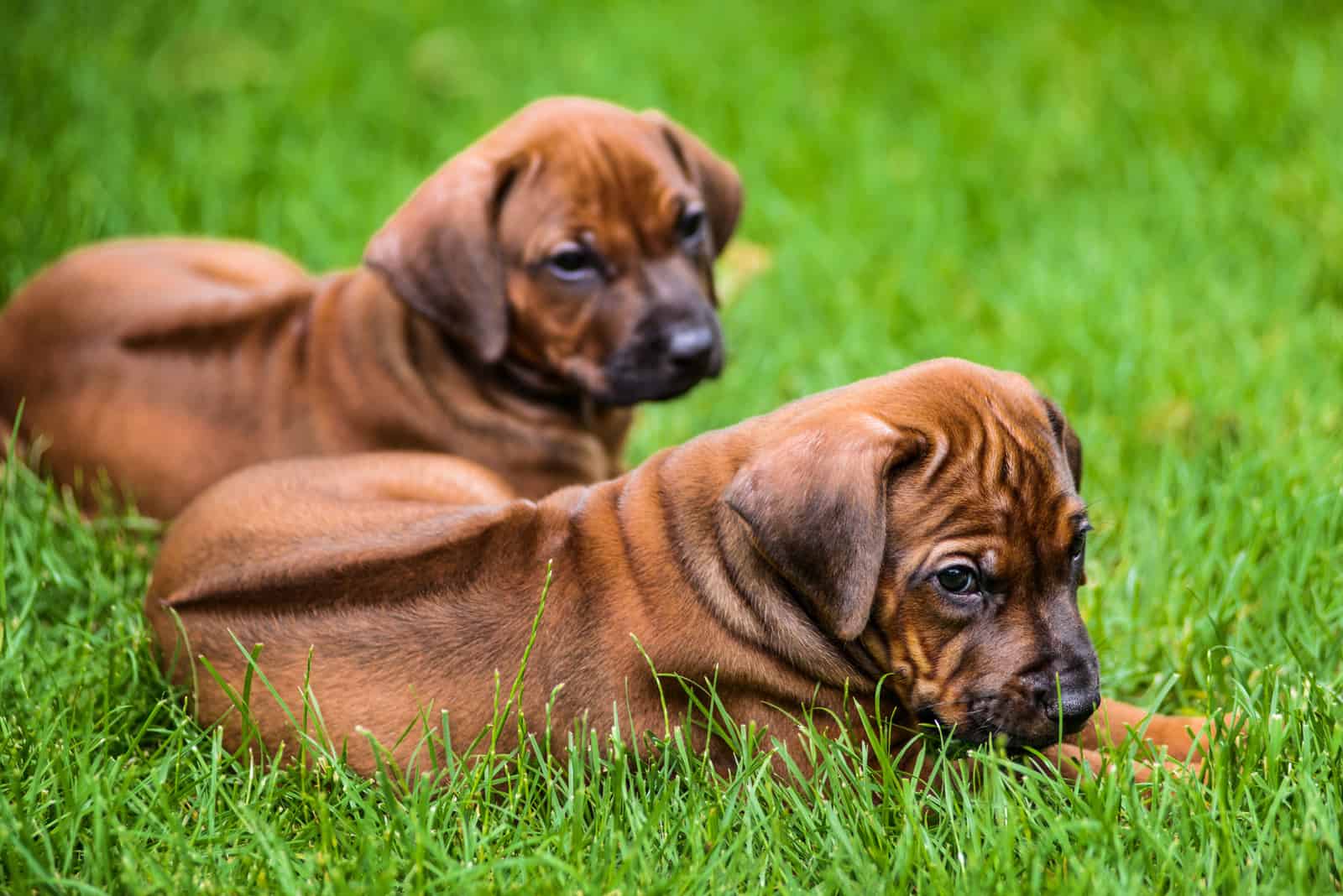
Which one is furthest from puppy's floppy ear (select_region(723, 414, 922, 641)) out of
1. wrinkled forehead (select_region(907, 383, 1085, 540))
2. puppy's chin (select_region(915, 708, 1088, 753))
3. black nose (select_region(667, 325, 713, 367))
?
black nose (select_region(667, 325, 713, 367))

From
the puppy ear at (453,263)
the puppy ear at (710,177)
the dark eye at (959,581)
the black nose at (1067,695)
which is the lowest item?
the black nose at (1067,695)

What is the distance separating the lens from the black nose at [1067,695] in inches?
136

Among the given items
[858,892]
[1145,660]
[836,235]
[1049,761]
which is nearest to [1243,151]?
[836,235]

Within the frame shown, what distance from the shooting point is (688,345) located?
16.9ft

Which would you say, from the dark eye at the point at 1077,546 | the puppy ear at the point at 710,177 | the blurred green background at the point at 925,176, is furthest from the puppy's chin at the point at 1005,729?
the puppy ear at the point at 710,177

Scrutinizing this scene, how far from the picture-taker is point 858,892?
10.4 ft

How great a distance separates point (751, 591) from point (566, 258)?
2.01 metres

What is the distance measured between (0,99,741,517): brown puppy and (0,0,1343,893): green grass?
418 millimetres

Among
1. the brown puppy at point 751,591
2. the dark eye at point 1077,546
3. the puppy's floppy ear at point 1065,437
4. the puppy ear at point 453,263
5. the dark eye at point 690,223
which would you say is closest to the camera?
the brown puppy at point 751,591

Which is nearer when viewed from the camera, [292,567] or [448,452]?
[292,567]

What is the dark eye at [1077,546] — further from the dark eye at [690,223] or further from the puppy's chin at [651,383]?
the dark eye at [690,223]

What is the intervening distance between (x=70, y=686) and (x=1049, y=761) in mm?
2622

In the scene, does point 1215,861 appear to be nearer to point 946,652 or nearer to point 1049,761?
point 1049,761

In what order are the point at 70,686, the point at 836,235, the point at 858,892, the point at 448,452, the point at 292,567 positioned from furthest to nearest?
1. the point at 836,235
2. the point at 448,452
3. the point at 70,686
4. the point at 292,567
5. the point at 858,892
